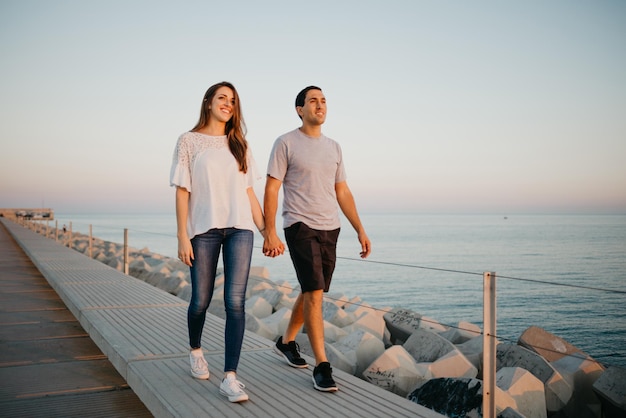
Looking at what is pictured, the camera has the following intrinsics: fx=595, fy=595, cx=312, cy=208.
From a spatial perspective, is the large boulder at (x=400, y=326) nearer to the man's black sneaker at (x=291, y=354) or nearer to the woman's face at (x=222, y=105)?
the man's black sneaker at (x=291, y=354)

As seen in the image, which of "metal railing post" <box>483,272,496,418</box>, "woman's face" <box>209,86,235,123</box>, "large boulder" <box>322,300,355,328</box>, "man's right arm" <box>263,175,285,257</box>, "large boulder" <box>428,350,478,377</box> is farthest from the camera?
"large boulder" <box>322,300,355,328</box>

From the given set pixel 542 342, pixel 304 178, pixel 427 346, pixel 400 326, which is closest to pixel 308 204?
pixel 304 178

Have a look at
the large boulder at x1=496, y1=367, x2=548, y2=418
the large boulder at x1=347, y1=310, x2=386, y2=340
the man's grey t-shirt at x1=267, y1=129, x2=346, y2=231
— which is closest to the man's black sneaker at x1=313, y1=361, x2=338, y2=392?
the man's grey t-shirt at x1=267, y1=129, x2=346, y2=231

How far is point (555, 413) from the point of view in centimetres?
466

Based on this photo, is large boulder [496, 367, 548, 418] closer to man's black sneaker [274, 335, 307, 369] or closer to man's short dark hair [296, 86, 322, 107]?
man's black sneaker [274, 335, 307, 369]

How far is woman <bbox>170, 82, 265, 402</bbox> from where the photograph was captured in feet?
9.20

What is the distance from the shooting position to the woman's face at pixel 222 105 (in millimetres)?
2910

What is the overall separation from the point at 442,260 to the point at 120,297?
24.3 meters

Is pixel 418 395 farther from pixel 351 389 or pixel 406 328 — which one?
pixel 406 328

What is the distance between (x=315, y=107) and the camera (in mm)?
3156

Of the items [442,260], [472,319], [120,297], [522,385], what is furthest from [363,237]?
[442,260]

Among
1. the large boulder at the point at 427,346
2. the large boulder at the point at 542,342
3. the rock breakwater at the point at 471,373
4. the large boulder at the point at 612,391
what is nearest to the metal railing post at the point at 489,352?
the rock breakwater at the point at 471,373

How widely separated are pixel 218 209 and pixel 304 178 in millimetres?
535

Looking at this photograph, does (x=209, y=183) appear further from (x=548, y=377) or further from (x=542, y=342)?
(x=542, y=342)
